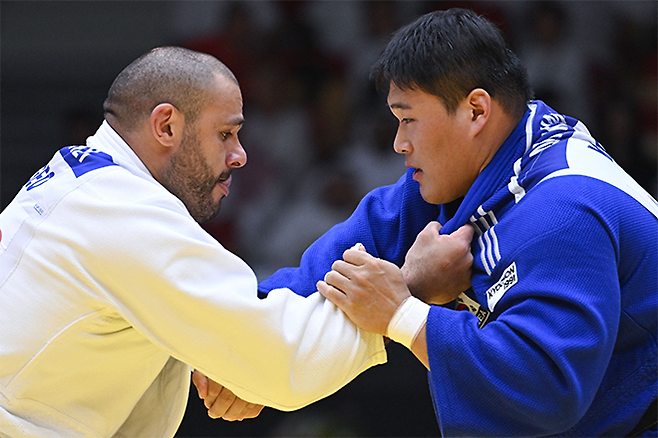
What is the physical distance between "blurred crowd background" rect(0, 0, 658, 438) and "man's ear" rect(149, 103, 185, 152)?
187 centimetres

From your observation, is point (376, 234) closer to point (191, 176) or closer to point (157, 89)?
point (191, 176)

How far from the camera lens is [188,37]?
3955mm

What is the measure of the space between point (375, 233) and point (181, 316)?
2.69ft

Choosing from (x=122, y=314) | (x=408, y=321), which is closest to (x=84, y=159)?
(x=122, y=314)

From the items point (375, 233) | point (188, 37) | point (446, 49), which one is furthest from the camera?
point (188, 37)

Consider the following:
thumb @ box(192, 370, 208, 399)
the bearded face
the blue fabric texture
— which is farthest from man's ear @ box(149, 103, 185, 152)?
the blue fabric texture

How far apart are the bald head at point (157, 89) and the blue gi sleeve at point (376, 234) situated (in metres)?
0.63

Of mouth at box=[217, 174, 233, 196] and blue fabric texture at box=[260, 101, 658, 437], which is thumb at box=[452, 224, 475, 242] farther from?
mouth at box=[217, 174, 233, 196]

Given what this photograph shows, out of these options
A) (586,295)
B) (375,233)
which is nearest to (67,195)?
(375,233)

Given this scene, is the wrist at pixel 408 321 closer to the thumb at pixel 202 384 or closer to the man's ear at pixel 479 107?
the man's ear at pixel 479 107

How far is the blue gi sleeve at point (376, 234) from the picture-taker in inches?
89.0

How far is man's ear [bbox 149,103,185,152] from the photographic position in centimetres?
204

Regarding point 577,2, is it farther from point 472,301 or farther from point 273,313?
point 273,313

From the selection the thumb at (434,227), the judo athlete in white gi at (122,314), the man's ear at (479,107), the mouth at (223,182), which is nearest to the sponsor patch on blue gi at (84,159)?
the judo athlete in white gi at (122,314)
